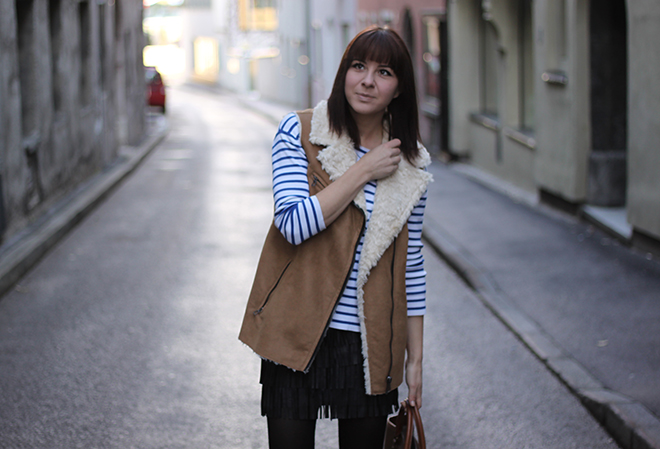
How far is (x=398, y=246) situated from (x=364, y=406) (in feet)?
1.60

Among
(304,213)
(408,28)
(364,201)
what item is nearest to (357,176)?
(364,201)

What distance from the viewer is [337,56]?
1252 inches

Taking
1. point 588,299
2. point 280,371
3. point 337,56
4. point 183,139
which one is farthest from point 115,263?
point 337,56

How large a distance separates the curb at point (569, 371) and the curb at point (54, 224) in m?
3.94

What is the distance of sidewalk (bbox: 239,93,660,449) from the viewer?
5191mm

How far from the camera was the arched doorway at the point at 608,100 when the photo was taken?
35.1 ft

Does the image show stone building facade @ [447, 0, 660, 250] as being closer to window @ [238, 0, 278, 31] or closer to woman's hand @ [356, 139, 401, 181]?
woman's hand @ [356, 139, 401, 181]

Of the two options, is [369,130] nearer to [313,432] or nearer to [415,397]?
[415,397]

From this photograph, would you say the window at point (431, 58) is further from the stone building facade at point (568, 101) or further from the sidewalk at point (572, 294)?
the sidewalk at point (572, 294)

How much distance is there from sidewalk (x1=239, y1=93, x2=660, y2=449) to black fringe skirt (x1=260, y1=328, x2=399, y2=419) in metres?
2.08

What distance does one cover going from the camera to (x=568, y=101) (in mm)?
11164

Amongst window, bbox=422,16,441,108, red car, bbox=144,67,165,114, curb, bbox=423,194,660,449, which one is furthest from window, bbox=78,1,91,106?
red car, bbox=144,67,165,114

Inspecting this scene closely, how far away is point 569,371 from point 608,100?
5.87 meters

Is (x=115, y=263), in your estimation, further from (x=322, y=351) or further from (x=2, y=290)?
(x=322, y=351)
